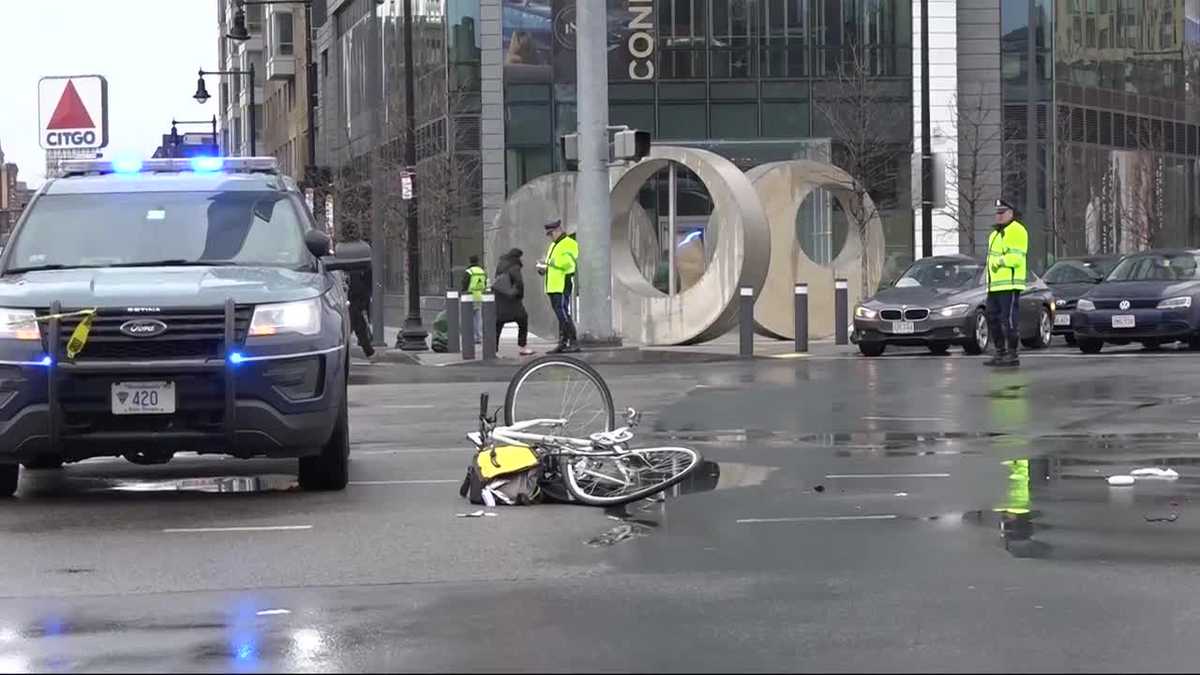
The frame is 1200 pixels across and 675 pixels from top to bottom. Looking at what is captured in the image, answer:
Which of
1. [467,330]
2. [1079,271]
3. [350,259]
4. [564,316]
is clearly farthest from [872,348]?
[350,259]

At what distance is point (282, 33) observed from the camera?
285ft

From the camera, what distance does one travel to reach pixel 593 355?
2448cm

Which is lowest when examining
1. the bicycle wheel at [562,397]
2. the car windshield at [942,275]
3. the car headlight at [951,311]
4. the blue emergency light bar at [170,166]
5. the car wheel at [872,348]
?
the car wheel at [872,348]

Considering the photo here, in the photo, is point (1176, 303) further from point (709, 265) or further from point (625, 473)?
point (625, 473)

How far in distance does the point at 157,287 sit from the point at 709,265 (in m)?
18.0

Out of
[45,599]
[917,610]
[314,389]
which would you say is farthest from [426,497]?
[917,610]

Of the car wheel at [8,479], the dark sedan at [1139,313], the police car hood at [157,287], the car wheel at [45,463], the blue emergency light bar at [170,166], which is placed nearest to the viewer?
the police car hood at [157,287]

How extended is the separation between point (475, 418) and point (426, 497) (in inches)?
193

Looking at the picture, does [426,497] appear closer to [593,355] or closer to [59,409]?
[59,409]

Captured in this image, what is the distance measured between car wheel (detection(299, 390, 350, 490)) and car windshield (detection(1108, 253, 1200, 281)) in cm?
1754

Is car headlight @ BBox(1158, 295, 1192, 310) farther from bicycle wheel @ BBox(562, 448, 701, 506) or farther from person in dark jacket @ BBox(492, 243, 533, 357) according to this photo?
bicycle wheel @ BBox(562, 448, 701, 506)

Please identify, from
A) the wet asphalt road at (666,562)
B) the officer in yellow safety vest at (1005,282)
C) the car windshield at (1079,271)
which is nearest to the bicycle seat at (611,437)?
the wet asphalt road at (666,562)

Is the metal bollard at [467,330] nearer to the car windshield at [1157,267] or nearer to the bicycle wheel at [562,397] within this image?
the car windshield at [1157,267]

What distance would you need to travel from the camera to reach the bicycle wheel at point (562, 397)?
36.0 ft
